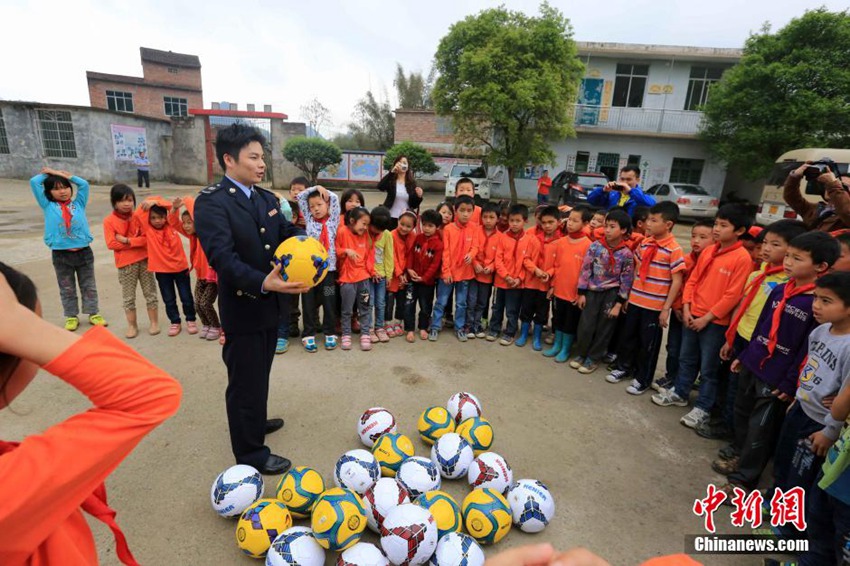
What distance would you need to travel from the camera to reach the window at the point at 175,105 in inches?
1430

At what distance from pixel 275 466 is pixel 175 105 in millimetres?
42522

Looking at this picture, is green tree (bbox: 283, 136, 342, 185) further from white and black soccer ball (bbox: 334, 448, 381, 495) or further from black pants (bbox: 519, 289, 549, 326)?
white and black soccer ball (bbox: 334, 448, 381, 495)

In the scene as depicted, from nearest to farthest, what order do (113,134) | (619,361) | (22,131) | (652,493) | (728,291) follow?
(652,493)
(728,291)
(619,361)
(22,131)
(113,134)

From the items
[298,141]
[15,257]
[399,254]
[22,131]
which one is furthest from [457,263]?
[22,131]

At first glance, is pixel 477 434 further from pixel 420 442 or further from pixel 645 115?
pixel 645 115

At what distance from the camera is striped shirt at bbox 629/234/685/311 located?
4.37m

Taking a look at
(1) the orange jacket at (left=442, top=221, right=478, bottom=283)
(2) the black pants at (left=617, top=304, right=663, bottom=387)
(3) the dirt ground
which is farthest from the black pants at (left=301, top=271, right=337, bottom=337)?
(2) the black pants at (left=617, top=304, right=663, bottom=387)

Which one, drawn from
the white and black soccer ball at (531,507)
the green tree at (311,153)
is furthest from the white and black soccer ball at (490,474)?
the green tree at (311,153)

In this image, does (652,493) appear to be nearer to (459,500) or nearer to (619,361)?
(459,500)

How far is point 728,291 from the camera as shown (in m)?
3.81

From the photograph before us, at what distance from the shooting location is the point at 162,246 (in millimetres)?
5199

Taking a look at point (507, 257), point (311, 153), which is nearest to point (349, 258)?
point (507, 257)

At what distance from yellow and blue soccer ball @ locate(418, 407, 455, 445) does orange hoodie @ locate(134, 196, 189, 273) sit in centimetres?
370

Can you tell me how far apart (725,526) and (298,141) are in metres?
24.6
